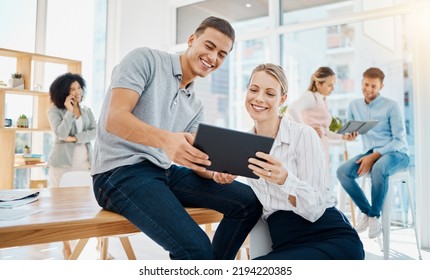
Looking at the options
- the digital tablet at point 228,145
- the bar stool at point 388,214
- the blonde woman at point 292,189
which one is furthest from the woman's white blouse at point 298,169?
the bar stool at point 388,214

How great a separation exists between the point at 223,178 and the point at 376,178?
1542 millimetres

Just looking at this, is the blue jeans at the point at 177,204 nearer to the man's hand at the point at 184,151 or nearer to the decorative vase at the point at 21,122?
the man's hand at the point at 184,151

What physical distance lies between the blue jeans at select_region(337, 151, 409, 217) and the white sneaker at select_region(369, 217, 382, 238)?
0.04 m

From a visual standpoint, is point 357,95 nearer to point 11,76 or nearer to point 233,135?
point 233,135

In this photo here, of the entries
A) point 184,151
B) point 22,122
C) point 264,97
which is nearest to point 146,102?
point 184,151

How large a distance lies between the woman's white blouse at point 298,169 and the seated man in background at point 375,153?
1.34 meters

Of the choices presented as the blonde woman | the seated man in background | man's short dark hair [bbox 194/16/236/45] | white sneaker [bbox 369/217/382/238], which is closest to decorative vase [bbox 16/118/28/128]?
man's short dark hair [bbox 194/16/236/45]

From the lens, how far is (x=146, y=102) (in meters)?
1.21

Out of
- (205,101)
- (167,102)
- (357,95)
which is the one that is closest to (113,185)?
(167,102)

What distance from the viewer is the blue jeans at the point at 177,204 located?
101 centimetres

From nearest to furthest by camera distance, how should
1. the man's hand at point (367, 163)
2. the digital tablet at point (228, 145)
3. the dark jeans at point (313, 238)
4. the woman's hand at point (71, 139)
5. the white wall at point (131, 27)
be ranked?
the digital tablet at point (228, 145), the dark jeans at point (313, 238), the man's hand at point (367, 163), the woman's hand at point (71, 139), the white wall at point (131, 27)

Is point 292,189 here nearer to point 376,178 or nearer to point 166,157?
point 166,157

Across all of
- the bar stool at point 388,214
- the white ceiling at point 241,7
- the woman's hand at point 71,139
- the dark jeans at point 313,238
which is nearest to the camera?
the dark jeans at point 313,238
